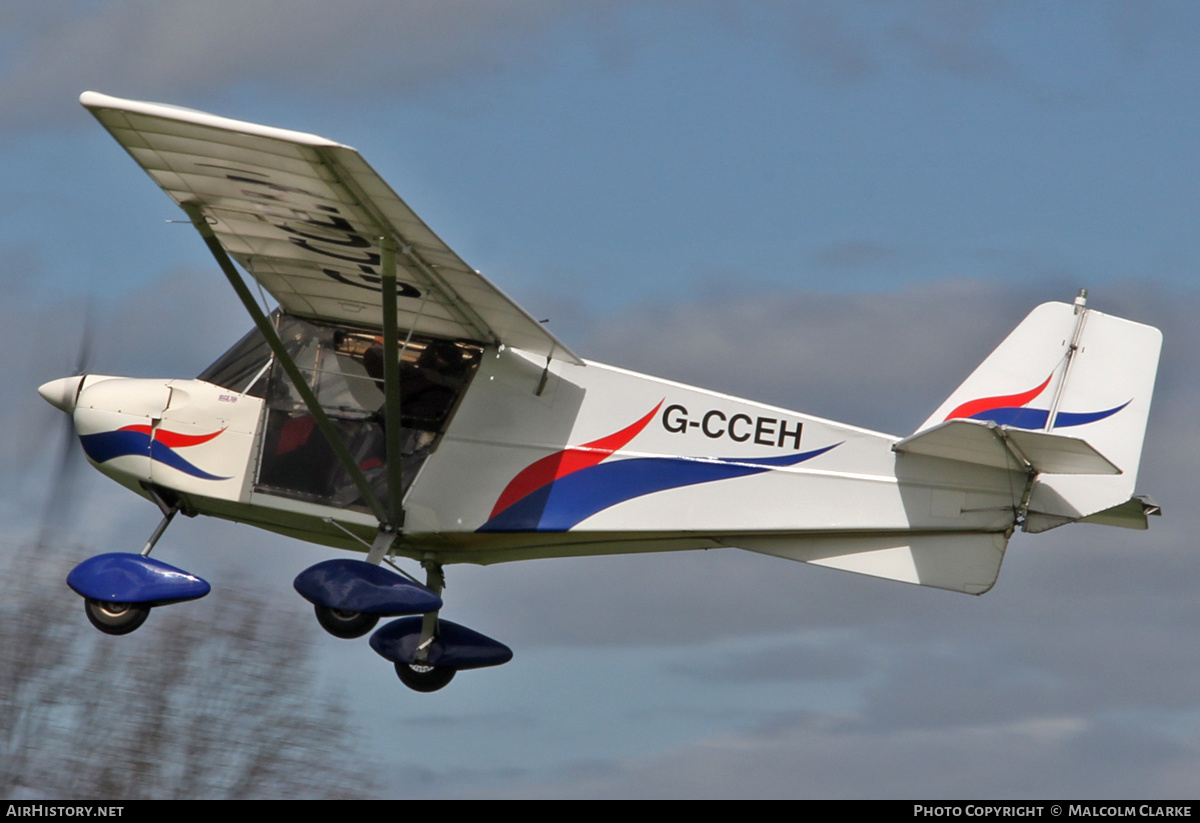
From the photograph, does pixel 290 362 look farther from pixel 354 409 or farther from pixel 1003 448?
pixel 1003 448

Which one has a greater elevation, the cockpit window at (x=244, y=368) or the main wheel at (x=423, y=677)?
the cockpit window at (x=244, y=368)

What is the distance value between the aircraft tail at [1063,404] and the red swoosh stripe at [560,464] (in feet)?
6.24

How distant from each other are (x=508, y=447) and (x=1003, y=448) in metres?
3.31

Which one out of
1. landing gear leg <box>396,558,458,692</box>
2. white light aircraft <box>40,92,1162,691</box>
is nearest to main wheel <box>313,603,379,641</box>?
white light aircraft <box>40,92,1162,691</box>

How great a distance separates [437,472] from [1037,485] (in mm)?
4050

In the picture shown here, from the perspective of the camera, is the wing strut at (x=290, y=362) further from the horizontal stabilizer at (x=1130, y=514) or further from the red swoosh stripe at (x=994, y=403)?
the horizontal stabilizer at (x=1130, y=514)

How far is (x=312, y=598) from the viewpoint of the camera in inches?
384

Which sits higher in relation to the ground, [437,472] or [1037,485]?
[1037,485]

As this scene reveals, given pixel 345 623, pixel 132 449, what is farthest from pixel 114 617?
pixel 345 623

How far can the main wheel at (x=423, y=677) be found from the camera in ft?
36.5

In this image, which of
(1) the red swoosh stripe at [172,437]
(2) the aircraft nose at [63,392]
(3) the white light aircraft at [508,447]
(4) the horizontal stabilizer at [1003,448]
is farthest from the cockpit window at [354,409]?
(4) the horizontal stabilizer at [1003,448]
